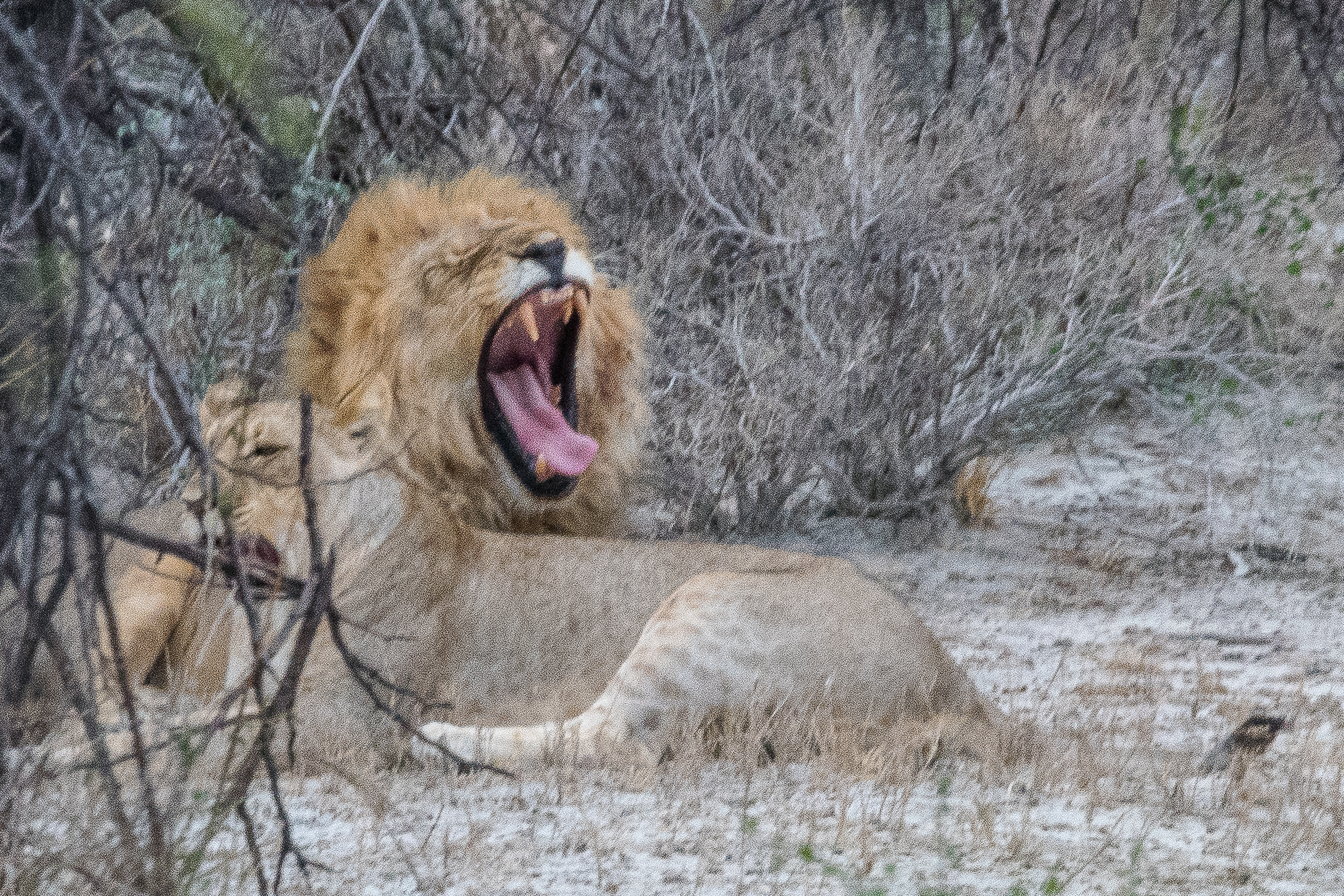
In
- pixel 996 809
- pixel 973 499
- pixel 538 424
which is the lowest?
pixel 996 809

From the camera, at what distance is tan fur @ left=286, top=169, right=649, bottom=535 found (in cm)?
424

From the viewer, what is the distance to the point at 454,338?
4.23 metres

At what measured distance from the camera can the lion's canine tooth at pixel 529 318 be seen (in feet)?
13.9

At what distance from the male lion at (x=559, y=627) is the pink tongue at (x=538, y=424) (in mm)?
270

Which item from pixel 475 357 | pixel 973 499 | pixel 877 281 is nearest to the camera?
pixel 475 357

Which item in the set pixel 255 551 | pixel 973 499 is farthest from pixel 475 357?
pixel 973 499

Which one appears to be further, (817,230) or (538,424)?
(817,230)

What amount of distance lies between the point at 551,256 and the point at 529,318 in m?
0.18

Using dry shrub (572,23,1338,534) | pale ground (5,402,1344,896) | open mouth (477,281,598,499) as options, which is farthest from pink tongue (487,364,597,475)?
dry shrub (572,23,1338,534)

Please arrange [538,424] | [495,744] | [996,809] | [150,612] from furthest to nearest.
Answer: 1. [538,424]
2. [150,612]
3. [495,744]
4. [996,809]

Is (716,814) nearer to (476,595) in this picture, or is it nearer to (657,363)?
(476,595)

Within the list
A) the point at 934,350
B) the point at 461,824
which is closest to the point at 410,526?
the point at 461,824

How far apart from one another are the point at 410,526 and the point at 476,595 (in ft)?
0.82

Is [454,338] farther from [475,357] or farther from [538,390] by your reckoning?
[538,390]
